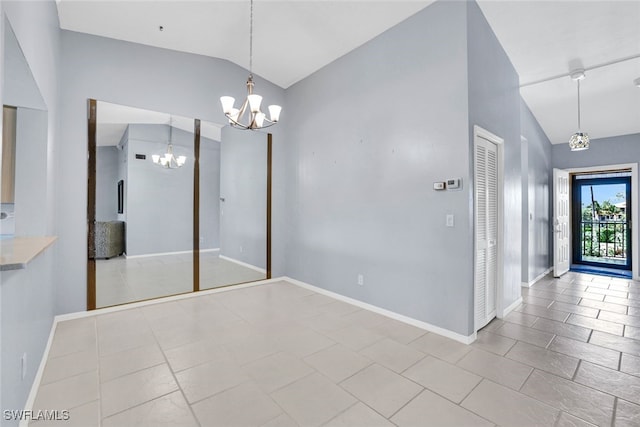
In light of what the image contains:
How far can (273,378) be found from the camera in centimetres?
224

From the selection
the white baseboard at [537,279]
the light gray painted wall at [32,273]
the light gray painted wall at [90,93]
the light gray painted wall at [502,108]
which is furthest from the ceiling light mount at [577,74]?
the light gray painted wall at [32,273]

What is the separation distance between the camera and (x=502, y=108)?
11.9ft

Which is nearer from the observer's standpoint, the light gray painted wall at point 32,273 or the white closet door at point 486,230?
the light gray painted wall at point 32,273

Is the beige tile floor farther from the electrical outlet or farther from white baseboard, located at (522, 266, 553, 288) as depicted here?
white baseboard, located at (522, 266, 553, 288)

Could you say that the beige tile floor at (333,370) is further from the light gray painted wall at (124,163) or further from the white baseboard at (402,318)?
the light gray painted wall at (124,163)

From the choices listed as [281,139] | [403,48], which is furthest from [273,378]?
[281,139]

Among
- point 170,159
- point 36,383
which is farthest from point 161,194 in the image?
point 36,383

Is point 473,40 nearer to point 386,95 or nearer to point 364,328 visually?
point 386,95

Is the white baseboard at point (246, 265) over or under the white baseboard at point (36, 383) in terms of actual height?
over

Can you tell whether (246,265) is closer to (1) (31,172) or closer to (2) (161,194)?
(2) (161,194)

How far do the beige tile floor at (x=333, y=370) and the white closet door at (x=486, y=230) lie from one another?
281 mm

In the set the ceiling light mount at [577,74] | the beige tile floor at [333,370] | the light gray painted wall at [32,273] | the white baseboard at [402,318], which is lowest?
the beige tile floor at [333,370]

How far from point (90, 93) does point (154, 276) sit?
250 cm

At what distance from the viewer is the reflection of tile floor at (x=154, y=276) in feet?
12.3
